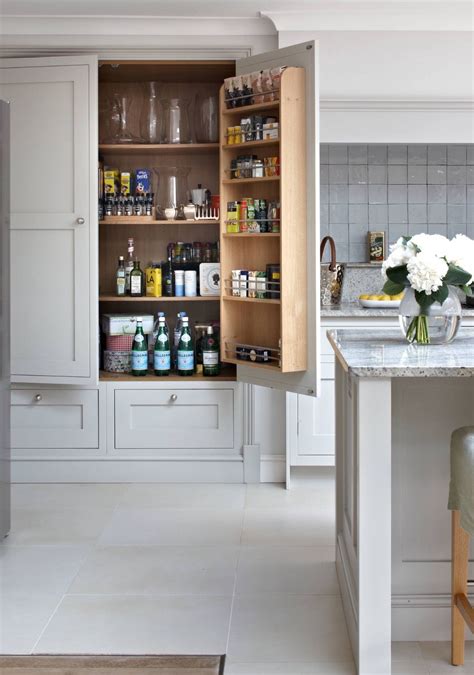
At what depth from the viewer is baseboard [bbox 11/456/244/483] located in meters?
4.59

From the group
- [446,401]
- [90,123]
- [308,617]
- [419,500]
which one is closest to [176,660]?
[308,617]

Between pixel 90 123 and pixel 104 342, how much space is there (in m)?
1.18

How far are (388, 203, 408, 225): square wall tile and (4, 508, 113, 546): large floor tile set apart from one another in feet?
7.49

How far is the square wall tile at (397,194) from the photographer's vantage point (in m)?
5.02

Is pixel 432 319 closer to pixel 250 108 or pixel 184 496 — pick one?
pixel 250 108

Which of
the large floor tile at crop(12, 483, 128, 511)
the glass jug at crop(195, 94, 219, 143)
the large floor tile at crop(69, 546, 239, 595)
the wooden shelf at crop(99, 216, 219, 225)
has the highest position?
the glass jug at crop(195, 94, 219, 143)

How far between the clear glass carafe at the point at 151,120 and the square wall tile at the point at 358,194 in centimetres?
113

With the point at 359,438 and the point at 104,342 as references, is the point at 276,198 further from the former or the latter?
the point at 359,438

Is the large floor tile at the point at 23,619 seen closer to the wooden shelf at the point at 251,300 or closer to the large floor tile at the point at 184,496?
the large floor tile at the point at 184,496

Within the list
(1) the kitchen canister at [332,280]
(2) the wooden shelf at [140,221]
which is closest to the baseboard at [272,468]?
(1) the kitchen canister at [332,280]

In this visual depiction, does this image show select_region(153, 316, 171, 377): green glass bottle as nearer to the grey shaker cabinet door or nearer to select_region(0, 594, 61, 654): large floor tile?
the grey shaker cabinet door

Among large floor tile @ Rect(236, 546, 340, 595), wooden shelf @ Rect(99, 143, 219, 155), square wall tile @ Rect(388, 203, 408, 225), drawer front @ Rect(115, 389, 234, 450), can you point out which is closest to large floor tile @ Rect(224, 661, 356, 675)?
large floor tile @ Rect(236, 546, 340, 595)

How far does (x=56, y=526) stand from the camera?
12.6ft

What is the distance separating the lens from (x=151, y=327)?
480cm
